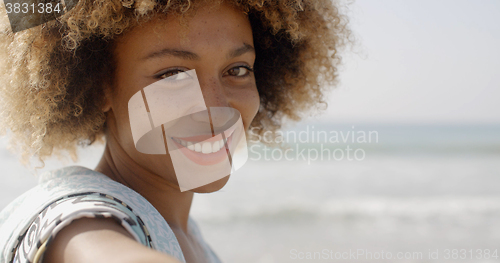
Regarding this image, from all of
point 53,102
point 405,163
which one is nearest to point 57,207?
point 53,102

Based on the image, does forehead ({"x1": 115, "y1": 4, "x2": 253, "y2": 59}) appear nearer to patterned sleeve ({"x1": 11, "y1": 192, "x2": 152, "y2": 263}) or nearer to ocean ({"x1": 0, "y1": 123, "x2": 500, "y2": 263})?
patterned sleeve ({"x1": 11, "y1": 192, "x2": 152, "y2": 263})

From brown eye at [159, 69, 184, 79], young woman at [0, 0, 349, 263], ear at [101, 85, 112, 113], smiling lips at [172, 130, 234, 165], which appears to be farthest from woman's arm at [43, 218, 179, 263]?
ear at [101, 85, 112, 113]

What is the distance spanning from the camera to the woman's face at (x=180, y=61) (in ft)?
4.28

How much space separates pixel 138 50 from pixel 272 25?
2.20ft

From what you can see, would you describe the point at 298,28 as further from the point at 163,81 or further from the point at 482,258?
the point at 482,258

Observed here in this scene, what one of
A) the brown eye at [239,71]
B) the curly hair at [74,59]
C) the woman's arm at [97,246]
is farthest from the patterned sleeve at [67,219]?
the brown eye at [239,71]

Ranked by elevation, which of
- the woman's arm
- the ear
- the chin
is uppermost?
the ear

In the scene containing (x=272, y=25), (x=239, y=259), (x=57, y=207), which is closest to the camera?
(x=57, y=207)

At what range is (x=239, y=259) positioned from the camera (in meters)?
5.07

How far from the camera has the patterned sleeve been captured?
88 centimetres

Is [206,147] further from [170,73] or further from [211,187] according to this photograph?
[170,73]

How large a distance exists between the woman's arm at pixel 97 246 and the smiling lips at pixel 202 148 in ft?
1.55

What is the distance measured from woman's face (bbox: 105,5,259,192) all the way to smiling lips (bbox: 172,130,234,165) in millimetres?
71

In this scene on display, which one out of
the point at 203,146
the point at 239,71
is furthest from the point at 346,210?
the point at 203,146
